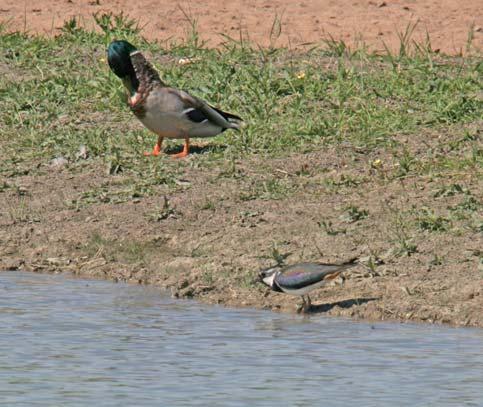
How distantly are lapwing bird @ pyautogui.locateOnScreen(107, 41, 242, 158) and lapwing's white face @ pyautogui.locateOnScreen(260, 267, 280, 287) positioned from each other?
9.04ft

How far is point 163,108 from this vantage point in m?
10.6

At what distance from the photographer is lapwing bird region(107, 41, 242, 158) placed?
420 inches

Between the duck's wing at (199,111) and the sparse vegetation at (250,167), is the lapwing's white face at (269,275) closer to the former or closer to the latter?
the sparse vegetation at (250,167)

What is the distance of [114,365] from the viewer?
7.02 m

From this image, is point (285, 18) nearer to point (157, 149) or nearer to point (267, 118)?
point (267, 118)

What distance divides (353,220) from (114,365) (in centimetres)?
245

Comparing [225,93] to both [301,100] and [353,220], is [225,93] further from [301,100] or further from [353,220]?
[353,220]

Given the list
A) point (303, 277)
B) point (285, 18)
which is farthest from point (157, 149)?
point (285, 18)

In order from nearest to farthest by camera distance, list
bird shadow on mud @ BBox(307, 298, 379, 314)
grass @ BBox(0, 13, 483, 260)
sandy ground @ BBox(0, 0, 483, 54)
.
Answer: bird shadow on mud @ BBox(307, 298, 379, 314)
grass @ BBox(0, 13, 483, 260)
sandy ground @ BBox(0, 0, 483, 54)

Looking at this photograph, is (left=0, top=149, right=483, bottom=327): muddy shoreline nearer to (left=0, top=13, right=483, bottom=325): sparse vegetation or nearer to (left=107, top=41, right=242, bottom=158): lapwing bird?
(left=0, top=13, right=483, bottom=325): sparse vegetation

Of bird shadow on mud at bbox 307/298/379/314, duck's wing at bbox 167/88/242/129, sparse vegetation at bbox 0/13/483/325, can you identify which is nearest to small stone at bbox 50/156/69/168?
sparse vegetation at bbox 0/13/483/325

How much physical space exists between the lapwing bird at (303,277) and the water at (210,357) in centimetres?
16

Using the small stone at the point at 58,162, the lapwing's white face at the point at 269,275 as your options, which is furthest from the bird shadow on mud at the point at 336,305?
the small stone at the point at 58,162

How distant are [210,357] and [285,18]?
303 inches
